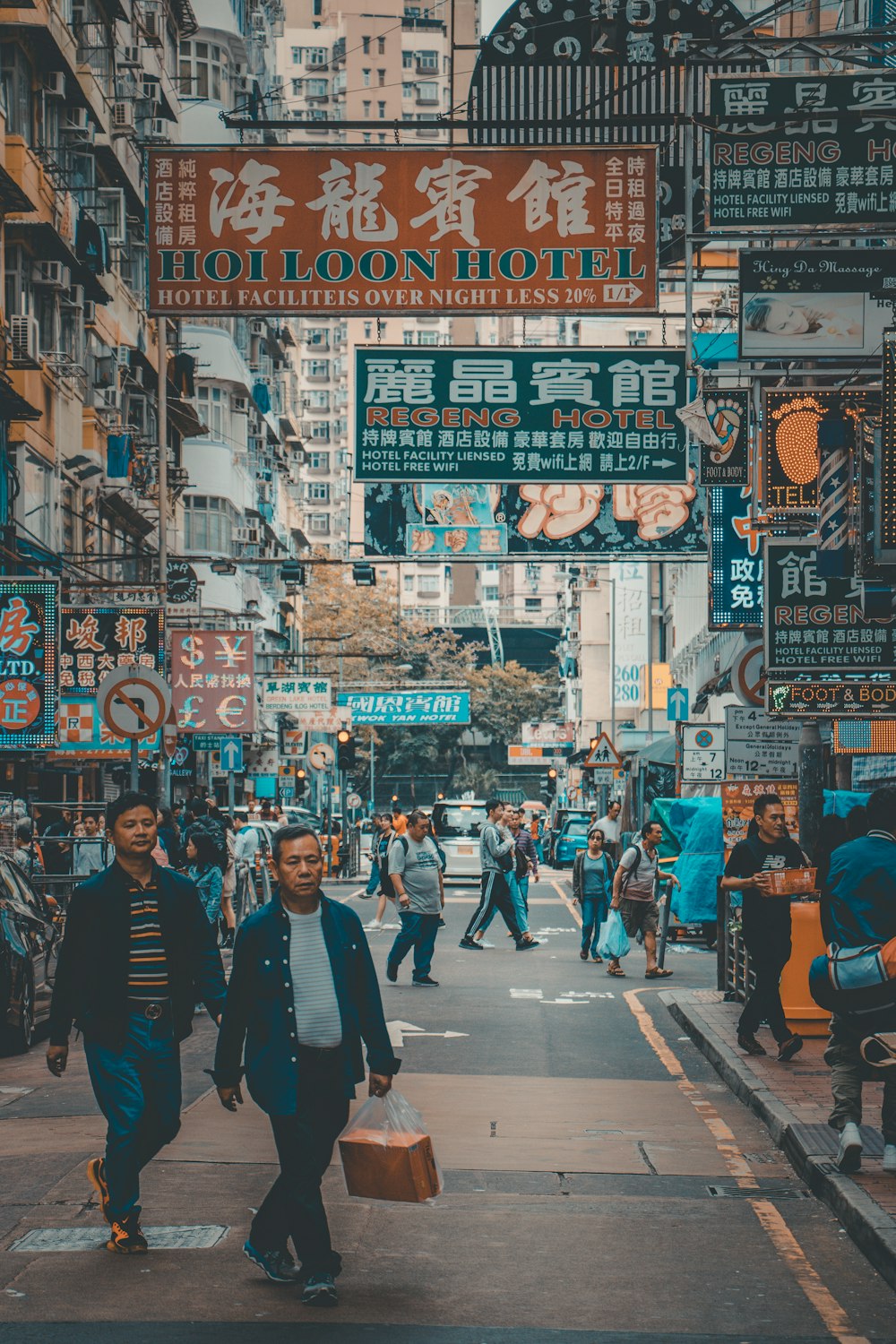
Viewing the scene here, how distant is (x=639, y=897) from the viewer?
21.0 m

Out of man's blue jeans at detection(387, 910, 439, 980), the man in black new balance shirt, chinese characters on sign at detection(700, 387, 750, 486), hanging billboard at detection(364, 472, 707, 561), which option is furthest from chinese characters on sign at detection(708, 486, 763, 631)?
the man in black new balance shirt

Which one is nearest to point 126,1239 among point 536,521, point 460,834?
point 536,521

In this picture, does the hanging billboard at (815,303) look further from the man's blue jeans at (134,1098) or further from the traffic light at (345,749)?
the traffic light at (345,749)

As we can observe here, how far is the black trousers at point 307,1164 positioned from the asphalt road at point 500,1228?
8.3 inches

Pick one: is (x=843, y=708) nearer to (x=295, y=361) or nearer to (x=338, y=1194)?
(x=338, y=1194)

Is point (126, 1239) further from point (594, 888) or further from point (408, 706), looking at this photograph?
point (408, 706)

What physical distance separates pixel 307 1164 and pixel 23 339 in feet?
77.2

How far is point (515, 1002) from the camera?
18.1 meters

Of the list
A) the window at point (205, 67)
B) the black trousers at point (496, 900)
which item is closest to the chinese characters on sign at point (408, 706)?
the window at point (205, 67)

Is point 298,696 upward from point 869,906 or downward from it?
upward

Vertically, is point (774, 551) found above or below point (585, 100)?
below

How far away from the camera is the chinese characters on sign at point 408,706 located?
61.6 m

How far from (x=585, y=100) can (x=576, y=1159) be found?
923cm

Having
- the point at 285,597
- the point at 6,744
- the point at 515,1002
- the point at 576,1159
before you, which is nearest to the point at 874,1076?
the point at 576,1159
